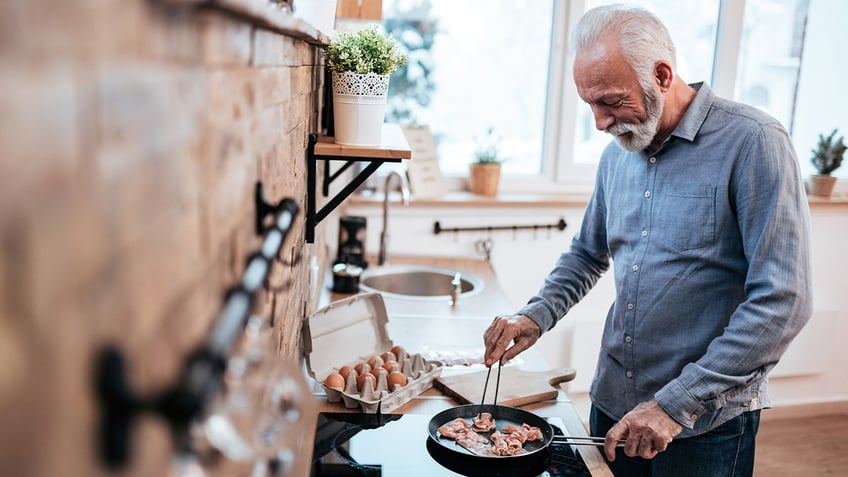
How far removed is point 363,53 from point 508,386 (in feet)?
2.90

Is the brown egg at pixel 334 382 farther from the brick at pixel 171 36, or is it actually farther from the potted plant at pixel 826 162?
the potted plant at pixel 826 162

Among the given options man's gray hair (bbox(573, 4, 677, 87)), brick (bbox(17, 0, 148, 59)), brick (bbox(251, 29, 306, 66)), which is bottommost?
brick (bbox(17, 0, 148, 59))

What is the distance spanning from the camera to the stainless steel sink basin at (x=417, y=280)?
9.75ft

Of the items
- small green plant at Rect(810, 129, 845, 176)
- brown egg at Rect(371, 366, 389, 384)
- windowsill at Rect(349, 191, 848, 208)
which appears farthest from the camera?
small green plant at Rect(810, 129, 845, 176)

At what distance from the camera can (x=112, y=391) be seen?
1.25ft

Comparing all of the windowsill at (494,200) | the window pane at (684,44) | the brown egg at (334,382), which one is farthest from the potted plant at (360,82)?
the window pane at (684,44)

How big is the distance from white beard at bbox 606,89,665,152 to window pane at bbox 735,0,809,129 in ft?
7.75

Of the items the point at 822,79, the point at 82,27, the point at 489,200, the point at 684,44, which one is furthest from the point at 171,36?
the point at 822,79

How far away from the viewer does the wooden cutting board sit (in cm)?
184

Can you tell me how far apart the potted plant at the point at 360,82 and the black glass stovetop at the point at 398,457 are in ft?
1.99

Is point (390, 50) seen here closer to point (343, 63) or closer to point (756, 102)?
point (343, 63)

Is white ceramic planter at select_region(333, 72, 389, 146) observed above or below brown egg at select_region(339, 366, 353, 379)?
above

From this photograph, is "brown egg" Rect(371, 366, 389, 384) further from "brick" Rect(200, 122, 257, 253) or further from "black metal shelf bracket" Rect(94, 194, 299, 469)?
"black metal shelf bracket" Rect(94, 194, 299, 469)

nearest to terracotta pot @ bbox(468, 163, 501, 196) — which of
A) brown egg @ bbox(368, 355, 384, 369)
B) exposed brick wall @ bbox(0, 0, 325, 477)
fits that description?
brown egg @ bbox(368, 355, 384, 369)
